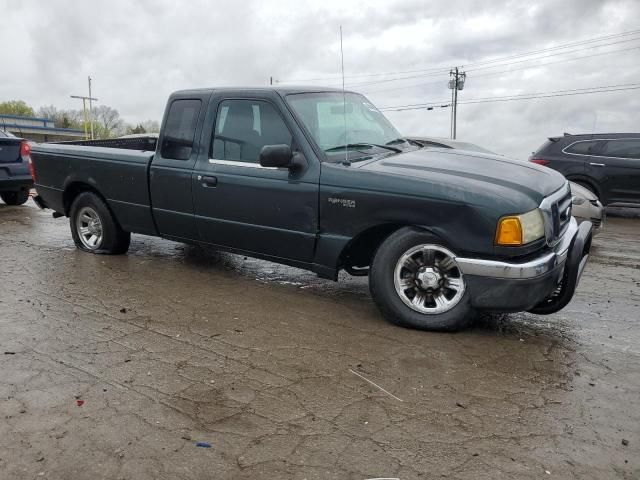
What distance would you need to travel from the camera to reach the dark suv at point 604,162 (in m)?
11.5

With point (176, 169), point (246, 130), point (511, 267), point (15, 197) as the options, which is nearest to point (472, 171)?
point (511, 267)

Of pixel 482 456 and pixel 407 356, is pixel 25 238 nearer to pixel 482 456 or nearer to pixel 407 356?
pixel 407 356

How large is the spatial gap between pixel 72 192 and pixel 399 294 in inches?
176

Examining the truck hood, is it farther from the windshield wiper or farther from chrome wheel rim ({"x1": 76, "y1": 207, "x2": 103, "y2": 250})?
chrome wheel rim ({"x1": 76, "y1": 207, "x2": 103, "y2": 250})

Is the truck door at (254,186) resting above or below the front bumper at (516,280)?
above

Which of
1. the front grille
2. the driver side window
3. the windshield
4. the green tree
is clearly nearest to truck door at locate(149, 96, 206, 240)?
the driver side window

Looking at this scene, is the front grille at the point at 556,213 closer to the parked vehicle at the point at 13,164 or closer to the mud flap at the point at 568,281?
the mud flap at the point at 568,281

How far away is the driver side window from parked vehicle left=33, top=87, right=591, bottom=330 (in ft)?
0.04

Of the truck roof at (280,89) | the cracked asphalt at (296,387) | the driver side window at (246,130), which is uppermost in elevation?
the truck roof at (280,89)

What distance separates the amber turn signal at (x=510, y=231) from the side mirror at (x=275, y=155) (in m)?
1.73

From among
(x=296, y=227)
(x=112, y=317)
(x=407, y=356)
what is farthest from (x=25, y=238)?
(x=407, y=356)

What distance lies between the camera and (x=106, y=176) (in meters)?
6.29

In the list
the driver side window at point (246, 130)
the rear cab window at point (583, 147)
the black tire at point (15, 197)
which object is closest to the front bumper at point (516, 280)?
the driver side window at point (246, 130)

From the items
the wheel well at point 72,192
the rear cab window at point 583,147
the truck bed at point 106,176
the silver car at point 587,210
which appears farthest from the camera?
the rear cab window at point 583,147
